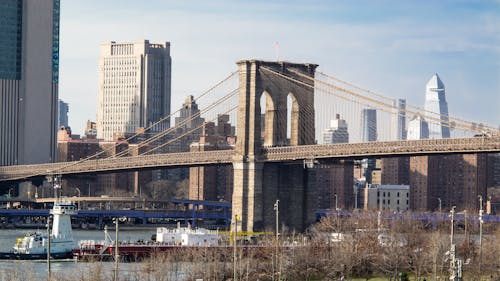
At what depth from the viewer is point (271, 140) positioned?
98.8m

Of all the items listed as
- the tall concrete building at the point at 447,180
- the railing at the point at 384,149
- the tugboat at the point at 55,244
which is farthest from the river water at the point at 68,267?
the tall concrete building at the point at 447,180

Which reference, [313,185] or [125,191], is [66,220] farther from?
[125,191]

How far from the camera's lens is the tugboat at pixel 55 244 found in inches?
3243

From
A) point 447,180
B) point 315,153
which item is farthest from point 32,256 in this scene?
point 447,180

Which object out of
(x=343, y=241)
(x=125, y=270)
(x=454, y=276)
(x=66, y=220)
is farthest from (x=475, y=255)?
(x=454, y=276)

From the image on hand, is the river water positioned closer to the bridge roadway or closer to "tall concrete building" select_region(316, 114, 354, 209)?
the bridge roadway

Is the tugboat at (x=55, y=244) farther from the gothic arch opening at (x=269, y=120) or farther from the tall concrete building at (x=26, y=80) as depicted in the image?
the tall concrete building at (x=26, y=80)

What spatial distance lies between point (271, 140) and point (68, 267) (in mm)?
25598

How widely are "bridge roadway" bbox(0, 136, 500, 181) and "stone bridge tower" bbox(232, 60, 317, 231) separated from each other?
1311 millimetres

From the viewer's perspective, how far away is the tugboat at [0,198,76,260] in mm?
82375

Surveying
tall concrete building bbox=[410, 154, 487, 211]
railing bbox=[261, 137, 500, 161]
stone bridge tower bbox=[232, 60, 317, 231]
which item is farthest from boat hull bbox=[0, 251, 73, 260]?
tall concrete building bbox=[410, 154, 487, 211]

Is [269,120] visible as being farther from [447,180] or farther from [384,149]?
[447,180]

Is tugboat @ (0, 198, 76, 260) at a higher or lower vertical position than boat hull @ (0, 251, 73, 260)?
higher

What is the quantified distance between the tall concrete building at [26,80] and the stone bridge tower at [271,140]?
72.0m
